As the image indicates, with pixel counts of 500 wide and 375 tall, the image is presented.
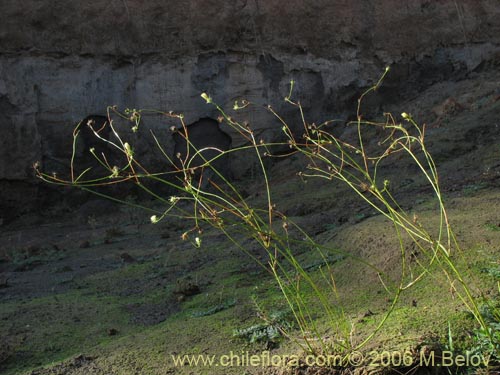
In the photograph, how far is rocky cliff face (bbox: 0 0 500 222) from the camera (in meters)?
10.9

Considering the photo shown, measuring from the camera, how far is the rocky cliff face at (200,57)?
10.9 meters

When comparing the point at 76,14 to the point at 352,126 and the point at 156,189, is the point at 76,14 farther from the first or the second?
the point at 352,126

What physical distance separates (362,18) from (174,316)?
29.7ft

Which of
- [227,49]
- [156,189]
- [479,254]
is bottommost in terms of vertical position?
[156,189]

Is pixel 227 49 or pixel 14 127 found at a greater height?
pixel 227 49

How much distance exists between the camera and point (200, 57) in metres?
11.6

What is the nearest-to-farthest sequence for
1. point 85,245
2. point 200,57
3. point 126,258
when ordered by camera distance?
point 126,258, point 85,245, point 200,57

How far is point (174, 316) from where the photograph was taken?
4637 millimetres

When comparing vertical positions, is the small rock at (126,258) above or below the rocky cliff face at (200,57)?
below

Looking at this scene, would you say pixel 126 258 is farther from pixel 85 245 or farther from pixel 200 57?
pixel 200 57

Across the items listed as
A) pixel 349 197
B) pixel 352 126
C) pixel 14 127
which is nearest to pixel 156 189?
pixel 14 127

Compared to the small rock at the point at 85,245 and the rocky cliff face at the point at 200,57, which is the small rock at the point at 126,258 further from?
the rocky cliff face at the point at 200,57

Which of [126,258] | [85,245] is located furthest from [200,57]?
[126,258]

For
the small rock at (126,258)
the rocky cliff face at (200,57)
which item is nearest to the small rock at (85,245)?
the small rock at (126,258)
